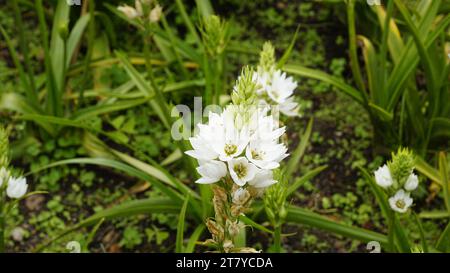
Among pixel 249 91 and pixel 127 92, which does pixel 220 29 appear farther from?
pixel 127 92

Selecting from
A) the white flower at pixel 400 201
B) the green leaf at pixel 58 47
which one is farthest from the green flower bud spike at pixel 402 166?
the green leaf at pixel 58 47

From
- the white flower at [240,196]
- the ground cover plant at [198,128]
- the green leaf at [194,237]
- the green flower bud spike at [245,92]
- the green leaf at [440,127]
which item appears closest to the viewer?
the green flower bud spike at [245,92]

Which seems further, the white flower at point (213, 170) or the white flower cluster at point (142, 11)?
the white flower cluster at point (142, 11)

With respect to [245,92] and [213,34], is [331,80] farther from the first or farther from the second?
[245,92]

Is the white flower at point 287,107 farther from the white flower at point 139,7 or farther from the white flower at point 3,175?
the white flower at point 3,175

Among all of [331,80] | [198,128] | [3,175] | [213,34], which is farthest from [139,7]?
[331,80]

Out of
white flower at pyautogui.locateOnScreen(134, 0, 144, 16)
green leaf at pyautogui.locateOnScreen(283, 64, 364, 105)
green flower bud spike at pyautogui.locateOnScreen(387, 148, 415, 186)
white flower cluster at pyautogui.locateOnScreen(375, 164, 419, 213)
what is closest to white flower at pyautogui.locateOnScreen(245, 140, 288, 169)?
green flower bud spike at pyautogui.locateOnScreen(387, 148, 415, 186)

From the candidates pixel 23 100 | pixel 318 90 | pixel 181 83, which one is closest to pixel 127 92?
pixel 181 83

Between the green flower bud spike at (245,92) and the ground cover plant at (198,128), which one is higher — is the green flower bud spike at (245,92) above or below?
below
